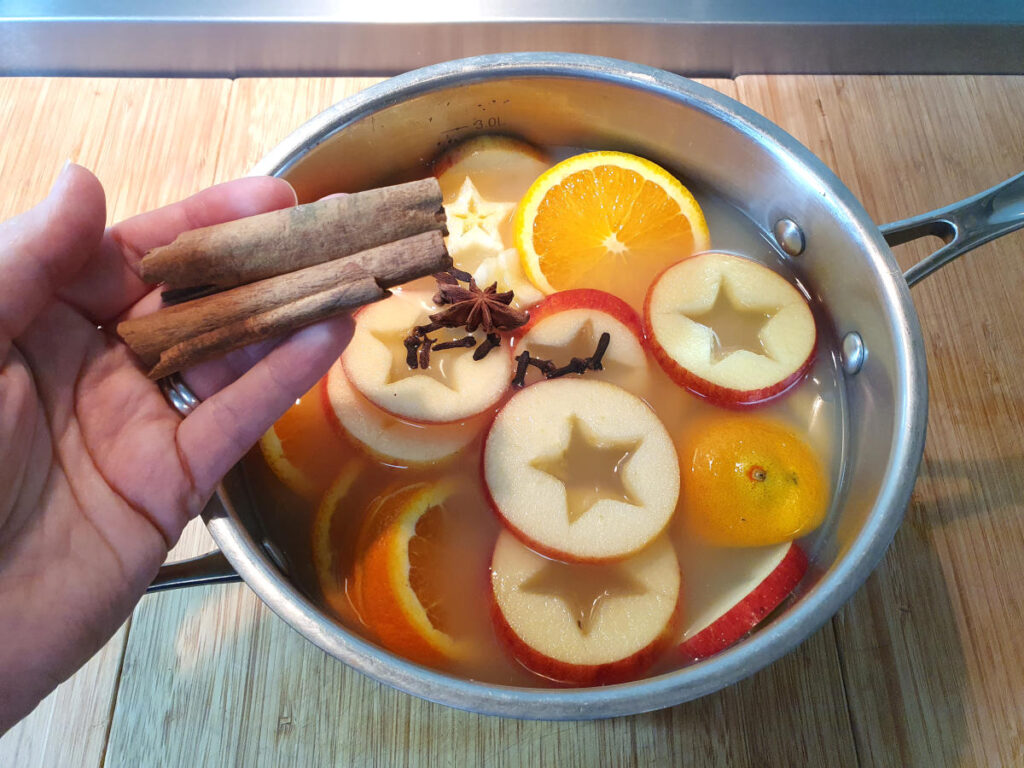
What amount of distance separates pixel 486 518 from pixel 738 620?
30 centimetres

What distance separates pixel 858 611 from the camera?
0.89 meters

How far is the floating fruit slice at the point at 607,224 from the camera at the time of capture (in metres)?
0.94

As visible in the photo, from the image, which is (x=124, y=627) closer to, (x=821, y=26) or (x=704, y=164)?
(x=704, y=164)

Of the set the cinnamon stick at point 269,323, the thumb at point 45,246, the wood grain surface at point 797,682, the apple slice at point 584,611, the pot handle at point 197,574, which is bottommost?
the wood grain surface at point 797,682

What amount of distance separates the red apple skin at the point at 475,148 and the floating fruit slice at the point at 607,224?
103 millimetres

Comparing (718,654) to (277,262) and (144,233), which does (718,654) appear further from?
(144,233)

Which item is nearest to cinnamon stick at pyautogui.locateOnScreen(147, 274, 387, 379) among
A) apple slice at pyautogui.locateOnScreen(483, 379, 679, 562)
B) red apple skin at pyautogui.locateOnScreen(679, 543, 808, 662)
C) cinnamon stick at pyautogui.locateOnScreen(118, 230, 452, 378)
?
cinnamon stick at pyautogui.locateOnScreen(118, 230, 452, 378)

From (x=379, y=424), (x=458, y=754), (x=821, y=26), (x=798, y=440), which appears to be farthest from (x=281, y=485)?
(x=821, y=26)

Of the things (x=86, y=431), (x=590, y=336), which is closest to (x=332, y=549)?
(x=86, y=431)

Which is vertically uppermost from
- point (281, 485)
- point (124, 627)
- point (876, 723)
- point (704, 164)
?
point (704, 164)

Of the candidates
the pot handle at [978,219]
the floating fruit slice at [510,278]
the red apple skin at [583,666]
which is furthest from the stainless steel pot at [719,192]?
the floating fruit slice at [510,278]

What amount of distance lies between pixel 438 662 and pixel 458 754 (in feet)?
0.46

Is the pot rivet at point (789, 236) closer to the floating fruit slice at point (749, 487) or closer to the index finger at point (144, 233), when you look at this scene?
the floating fruit slice at point (749, 487)

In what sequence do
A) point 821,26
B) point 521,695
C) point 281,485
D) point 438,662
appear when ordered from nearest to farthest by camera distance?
point 521,695 < point 438,662 < point 281,485 < point 821,26
